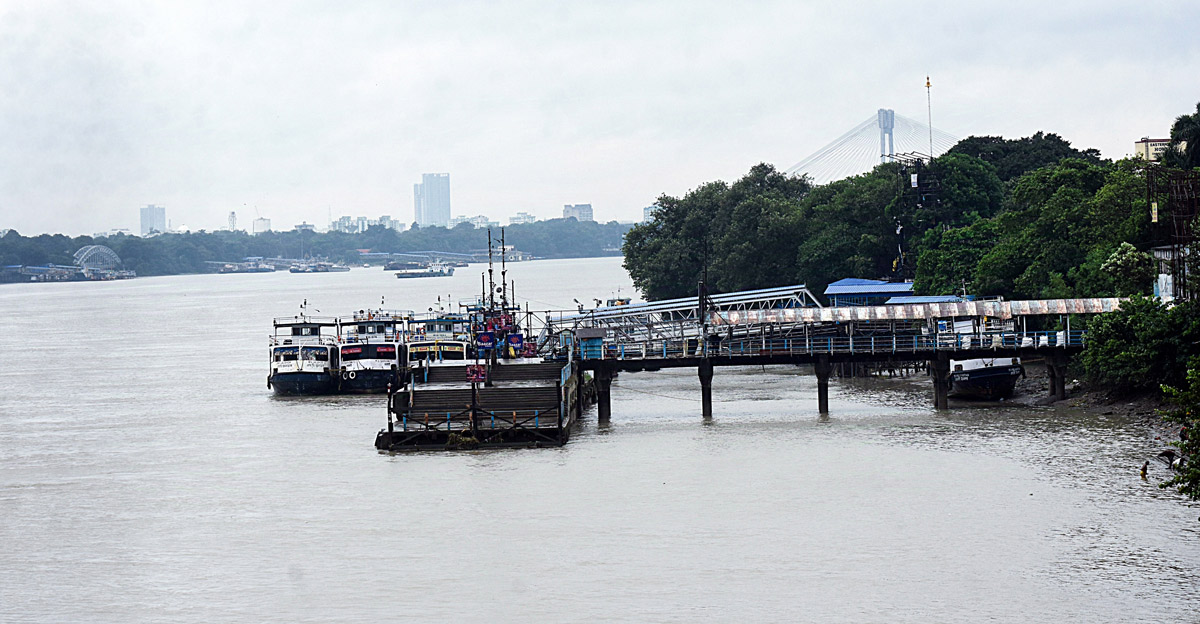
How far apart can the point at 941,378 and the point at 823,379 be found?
502 centimetres

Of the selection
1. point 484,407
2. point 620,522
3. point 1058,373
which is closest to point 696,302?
point 1058,373

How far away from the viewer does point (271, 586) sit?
3406 centimetres

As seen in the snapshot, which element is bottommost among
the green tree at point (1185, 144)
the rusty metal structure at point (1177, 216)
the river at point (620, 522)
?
the river at point (620, 522)

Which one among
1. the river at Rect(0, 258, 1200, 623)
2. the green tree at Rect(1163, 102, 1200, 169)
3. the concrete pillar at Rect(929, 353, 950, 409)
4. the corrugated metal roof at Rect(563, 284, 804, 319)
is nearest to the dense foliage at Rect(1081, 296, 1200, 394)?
the river at Rect(0, 258, 1200, 623)

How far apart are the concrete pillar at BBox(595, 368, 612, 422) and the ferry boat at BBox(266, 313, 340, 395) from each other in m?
19.7

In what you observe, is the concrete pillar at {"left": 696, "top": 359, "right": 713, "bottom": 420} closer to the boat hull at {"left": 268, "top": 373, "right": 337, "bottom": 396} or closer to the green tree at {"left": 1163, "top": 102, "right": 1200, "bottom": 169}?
the boat hull at {"left": 268, "top": 373, "right": 337, "bottom": 396}

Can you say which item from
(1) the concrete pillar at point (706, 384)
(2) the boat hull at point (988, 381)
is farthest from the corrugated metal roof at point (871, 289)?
(1) the concrete pillar at point (706, 384)

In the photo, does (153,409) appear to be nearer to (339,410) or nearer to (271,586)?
(339,410)

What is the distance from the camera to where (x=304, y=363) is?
74.4m

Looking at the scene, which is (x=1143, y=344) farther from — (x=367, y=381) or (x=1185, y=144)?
(x=367, y=381)

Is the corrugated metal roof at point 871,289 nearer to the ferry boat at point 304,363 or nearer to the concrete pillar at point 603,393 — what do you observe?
the concrete pillar at point 603,393

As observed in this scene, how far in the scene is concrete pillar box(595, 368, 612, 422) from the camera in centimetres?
6000

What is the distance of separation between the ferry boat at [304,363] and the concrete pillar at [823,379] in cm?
2715

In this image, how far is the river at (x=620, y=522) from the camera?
32156 millimetres
